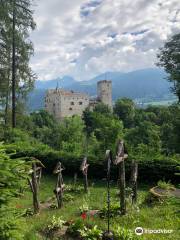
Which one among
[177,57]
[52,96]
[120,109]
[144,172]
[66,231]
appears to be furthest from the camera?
[52,96]

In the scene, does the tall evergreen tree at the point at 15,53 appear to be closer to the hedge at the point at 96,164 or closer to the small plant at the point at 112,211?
the hedge at the point at 96,164

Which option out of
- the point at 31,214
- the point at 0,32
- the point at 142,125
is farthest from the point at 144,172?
the point at 142,125

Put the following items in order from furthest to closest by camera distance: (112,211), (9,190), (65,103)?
(65,103), (112,211), (9,190)

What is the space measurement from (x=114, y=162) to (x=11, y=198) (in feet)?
18.2

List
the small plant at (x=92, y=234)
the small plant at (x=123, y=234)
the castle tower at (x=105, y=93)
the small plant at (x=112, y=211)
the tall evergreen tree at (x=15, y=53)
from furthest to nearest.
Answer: the castle tower at (x=105, y=93), the tall evergreen tree at (x=15, y=53), the small plant at (x=112, y=211), the small plant at (x=92, y=234), the small plant at (x=123, y=234)

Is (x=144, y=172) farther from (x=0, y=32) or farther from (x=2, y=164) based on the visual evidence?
(x=2, y=164)

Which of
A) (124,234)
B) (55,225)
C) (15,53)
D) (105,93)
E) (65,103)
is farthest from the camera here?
(105,93)

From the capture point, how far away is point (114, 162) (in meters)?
10.3

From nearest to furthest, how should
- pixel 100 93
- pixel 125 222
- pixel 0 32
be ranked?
pixel 125 222, pixel 0 32, pixel 100 93

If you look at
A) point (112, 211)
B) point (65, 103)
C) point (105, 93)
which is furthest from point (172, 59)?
point (105, 93)

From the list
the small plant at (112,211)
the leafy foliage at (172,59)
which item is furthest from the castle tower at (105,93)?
the small plant at (112,211)

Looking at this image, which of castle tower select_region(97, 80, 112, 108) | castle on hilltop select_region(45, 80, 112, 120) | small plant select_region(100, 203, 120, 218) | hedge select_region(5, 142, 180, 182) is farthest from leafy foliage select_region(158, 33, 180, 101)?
castle tower select_region(97, 80, 112, 108)

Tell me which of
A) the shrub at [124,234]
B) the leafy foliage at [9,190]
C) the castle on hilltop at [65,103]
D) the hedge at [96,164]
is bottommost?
the hedge at [96,164]

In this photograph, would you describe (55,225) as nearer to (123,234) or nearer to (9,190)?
(123,234)
